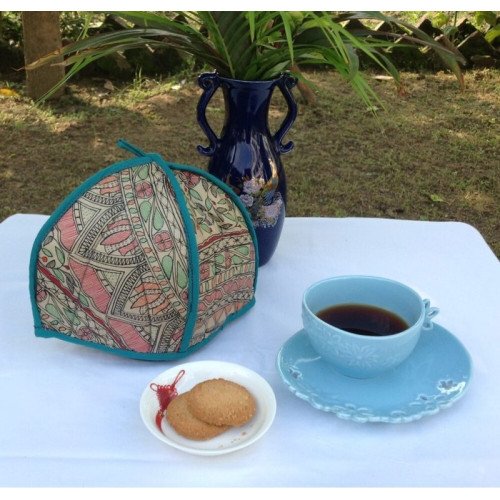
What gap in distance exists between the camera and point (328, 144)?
2.68 m

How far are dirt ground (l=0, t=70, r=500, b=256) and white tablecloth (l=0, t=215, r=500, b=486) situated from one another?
141cm

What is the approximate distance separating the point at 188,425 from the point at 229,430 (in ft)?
0.13

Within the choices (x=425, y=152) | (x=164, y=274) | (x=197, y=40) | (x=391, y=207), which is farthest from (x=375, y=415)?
(x=425, y=152)

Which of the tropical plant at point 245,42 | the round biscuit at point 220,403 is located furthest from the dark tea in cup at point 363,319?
the tropical plant at point 245,42

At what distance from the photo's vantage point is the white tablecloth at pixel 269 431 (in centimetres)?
59

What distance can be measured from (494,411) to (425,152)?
2.10m

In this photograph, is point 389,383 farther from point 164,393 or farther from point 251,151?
point 251,151

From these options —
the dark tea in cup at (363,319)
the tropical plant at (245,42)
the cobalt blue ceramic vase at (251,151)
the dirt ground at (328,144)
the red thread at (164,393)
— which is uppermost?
the tropical plant at (245,42)

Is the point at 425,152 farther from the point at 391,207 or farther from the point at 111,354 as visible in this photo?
the point at 111,354

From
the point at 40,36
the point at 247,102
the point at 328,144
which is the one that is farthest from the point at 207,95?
the point at 40,36

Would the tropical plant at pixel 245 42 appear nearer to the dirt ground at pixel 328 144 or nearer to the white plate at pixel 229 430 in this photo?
the white plate at pixel 229 430

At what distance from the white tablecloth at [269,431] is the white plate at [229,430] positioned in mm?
13

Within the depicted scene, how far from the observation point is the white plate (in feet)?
1.96

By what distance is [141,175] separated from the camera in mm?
709
